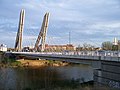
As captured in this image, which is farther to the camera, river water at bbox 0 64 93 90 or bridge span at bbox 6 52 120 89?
river water at bbox 0 64 93 90

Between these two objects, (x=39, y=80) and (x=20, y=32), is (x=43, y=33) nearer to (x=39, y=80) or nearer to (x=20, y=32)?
(x=20, y=32)

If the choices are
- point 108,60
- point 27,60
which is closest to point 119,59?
point 108,60

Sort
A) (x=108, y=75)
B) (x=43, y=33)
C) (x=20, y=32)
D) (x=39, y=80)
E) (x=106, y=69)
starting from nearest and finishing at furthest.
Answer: (x=108, y=75) → (x=106, y=69) → (x=39, y=80) → (x=43, y=33) → (x=20, y=32)

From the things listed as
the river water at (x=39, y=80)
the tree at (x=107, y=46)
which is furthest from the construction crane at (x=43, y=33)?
the river water at (x=39, y=80)

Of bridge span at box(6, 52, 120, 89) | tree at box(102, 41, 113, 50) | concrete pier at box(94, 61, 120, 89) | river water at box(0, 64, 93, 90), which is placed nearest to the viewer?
concrete pier at box(94, 61, 120, 89)

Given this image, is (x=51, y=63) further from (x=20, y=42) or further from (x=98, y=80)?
(x=98, y=80)

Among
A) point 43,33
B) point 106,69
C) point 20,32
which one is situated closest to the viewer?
point 106,69

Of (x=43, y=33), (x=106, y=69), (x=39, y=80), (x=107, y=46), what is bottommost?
(x=39, y=80)

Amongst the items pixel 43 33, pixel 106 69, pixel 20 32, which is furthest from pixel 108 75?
pixel 20 32

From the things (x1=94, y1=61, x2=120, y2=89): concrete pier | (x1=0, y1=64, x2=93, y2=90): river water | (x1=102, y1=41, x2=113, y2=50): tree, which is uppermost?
(x1=102, y1=41, x2=113, y2=50): tree

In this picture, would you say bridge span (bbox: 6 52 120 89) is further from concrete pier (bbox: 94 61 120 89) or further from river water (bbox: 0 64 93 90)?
river water (bbox: 0 64 93 90)

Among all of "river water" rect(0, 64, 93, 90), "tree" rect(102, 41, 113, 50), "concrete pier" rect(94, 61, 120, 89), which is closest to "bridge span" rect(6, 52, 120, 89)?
"concrete pier" rect(94, 61, 120, 89)

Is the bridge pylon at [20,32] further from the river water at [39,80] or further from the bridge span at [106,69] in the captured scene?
the bridge span at [106,69]

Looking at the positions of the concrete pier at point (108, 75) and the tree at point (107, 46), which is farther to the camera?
the tree at point (107, 46)
